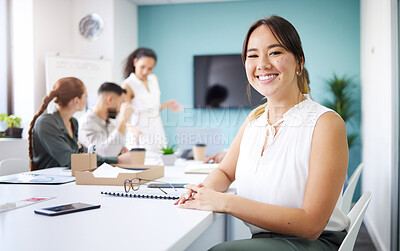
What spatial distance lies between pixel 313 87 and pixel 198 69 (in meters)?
1.63

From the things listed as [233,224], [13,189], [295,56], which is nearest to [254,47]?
[295,56]

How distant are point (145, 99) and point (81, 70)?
1.12m

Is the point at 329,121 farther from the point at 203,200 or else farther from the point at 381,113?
the point at 381,113

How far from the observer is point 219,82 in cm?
553

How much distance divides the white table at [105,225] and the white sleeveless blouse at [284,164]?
0.65 ft

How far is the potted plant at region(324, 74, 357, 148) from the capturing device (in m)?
4.91

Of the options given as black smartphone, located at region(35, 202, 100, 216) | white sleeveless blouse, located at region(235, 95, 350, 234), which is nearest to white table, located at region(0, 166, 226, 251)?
black smartphone, located at region(35, 202, 100, 216)

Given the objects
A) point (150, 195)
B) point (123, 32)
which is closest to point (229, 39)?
point (123, 32)

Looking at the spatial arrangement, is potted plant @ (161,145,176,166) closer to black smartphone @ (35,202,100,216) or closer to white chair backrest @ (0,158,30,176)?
white chair backrest @ (0,158,30,176)

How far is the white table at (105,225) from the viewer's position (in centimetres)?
86

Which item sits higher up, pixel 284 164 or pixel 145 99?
pixel 145 99

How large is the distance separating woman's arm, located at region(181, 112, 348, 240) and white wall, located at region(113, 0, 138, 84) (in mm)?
4143

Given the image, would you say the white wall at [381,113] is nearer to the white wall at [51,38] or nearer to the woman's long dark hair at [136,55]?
the woman's long dark hair at [136,55]

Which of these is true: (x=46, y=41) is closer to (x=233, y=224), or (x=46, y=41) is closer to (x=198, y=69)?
(x=198, y=69)
